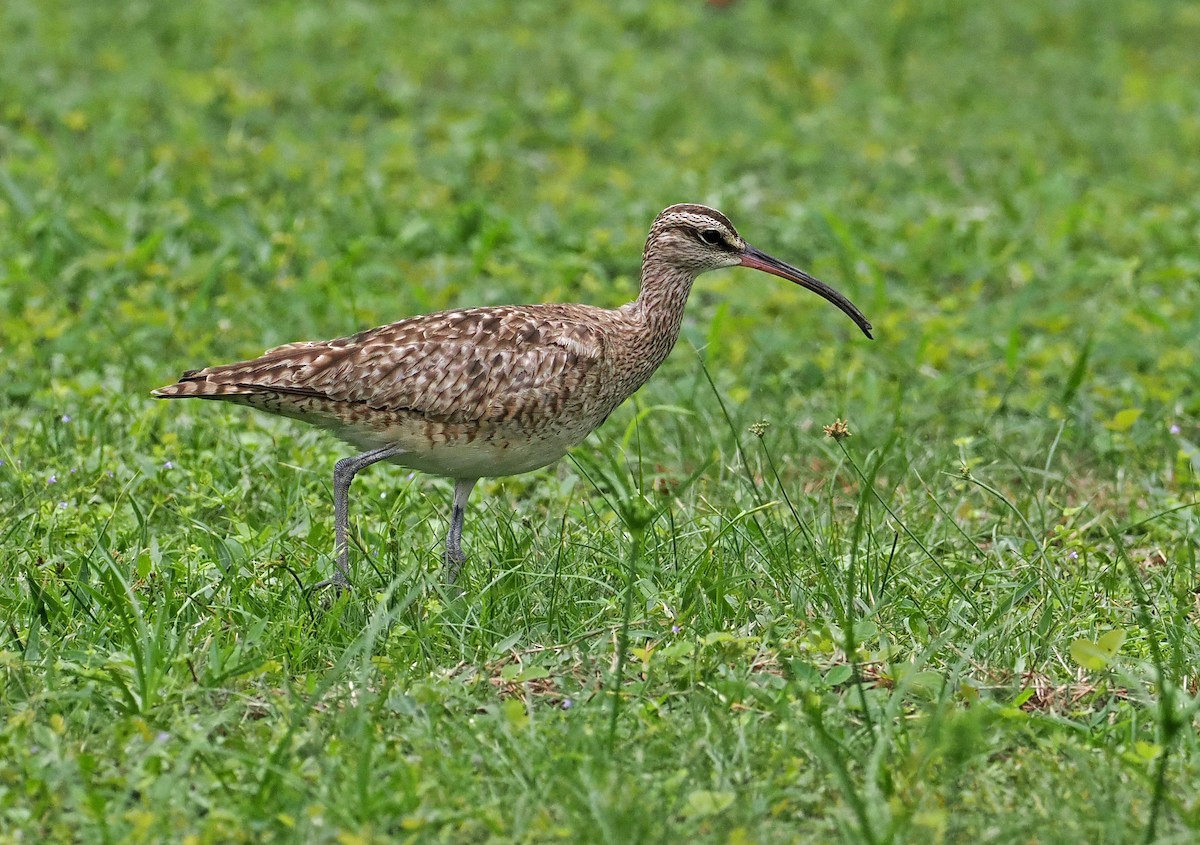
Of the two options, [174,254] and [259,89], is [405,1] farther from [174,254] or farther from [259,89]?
[174,254]

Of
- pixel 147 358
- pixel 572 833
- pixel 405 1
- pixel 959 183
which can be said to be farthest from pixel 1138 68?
pixel 572 833

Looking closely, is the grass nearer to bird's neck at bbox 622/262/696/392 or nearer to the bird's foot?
the bird's foot

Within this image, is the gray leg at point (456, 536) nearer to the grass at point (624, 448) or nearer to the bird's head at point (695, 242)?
the grass at point (624, 448)

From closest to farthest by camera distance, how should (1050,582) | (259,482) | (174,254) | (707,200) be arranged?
→ 1. (1050,582)
2. (259,482)
3. (174,254)
4. (707,200)

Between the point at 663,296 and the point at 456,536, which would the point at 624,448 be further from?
the point at 456,536

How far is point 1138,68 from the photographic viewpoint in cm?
1380

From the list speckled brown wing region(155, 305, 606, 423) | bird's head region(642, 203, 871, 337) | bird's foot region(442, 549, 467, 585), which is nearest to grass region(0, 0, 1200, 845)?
bird's foot region(442, 549, 467, 585)

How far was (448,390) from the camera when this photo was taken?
5922 millimetres

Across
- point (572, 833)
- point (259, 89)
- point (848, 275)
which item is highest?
point (259, 89)

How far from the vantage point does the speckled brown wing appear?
5.91 meters

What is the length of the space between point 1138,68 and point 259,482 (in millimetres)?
9742

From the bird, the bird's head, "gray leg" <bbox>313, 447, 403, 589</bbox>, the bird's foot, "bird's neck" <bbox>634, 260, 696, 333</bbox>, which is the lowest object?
the bird's foot

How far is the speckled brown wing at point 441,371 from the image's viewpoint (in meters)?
5.91

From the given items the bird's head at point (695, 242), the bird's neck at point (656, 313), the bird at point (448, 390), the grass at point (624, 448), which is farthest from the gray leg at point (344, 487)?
the bird's head at point (695, 242)
